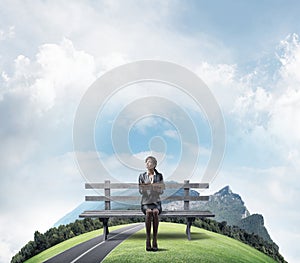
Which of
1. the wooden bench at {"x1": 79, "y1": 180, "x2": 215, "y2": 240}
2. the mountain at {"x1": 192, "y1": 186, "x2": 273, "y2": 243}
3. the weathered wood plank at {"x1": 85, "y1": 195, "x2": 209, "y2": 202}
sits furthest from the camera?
the mountain at {"x1": 192, "y1": 186, "x2": 273, "y2": 243}

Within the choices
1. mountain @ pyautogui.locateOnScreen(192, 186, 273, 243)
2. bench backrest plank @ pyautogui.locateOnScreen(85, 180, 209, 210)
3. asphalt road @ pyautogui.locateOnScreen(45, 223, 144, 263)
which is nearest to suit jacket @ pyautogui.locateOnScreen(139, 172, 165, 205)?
asphalt road @ pyautogui.locateOnScreen(45, 223, 144, 263)

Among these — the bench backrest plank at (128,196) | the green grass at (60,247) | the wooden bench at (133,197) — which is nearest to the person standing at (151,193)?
the wooden bench at (133,197)

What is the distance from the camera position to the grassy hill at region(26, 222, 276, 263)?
1031 centimetres

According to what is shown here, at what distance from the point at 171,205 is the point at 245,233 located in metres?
2.73

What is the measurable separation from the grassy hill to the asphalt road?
0.83 ft

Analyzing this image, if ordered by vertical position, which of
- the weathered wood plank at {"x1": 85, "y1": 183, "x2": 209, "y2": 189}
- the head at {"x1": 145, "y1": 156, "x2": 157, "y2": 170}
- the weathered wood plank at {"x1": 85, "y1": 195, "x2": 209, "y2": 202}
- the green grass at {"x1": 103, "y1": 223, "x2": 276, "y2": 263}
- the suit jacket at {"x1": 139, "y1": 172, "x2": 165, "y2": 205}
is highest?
the weathered wood plank at {"x1": 85, "y1": 183, "x2": 209, "y2": 189}

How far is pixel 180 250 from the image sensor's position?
10.9 m

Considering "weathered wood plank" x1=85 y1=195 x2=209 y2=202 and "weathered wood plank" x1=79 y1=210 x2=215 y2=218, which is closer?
"weathered wood plank" x1=79 y1=210 x2=215 y2=218

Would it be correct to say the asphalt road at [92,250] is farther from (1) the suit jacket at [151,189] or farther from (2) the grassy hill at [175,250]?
(1) the suit jacket at [151,189]

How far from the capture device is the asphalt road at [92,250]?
10.7m

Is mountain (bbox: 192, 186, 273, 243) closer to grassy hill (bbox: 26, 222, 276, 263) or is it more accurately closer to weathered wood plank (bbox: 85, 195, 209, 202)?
grassy hill (bbox: 26, 222, 276, 263)

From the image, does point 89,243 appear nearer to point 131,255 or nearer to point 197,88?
point 131,255

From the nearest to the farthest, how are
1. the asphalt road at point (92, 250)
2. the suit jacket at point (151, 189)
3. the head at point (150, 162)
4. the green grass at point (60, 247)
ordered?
the suit jacket at point (151, 189), the head at point (150, 162), the asphalt road at point (92, 250), the green grass at point (60, 247)

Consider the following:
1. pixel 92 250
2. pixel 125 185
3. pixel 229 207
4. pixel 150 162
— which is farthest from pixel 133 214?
pixel 229 207
